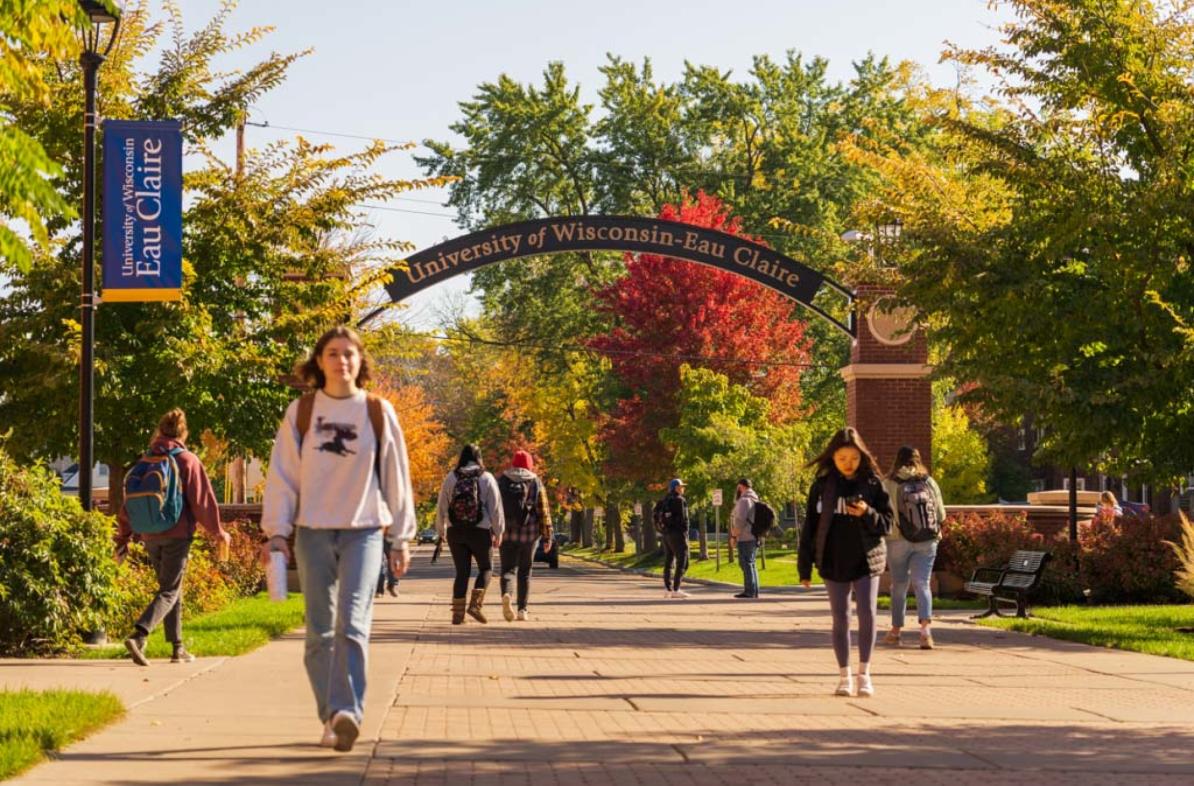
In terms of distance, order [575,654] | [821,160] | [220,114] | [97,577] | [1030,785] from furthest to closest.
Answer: [821,160]
[220,114]
[575,654]
[97,577]
[1030,785]

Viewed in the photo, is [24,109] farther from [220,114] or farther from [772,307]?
[772,307]

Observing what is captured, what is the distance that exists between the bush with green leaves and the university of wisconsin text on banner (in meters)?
3.12

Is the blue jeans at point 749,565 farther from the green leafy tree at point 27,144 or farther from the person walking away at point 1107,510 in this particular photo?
the green leafy tree at point 27,144

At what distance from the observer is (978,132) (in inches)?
754

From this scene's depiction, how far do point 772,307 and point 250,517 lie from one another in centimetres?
2305

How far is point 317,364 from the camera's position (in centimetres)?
863

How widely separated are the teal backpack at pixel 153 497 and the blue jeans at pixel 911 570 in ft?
21.6

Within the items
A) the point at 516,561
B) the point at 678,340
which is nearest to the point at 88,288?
the point at 516,561

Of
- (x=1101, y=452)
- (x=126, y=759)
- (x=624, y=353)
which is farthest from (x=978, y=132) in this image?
(x=624, y=353)

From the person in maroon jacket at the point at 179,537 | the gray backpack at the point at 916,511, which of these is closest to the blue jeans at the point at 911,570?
the gray backpack at the point at 916,511

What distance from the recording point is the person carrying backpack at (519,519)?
782 inches

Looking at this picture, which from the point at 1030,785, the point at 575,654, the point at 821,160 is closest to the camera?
the point at 1030,785

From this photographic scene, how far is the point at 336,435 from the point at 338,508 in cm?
34

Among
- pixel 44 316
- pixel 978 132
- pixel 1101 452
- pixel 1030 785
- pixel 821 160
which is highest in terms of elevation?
pixel 821 160
